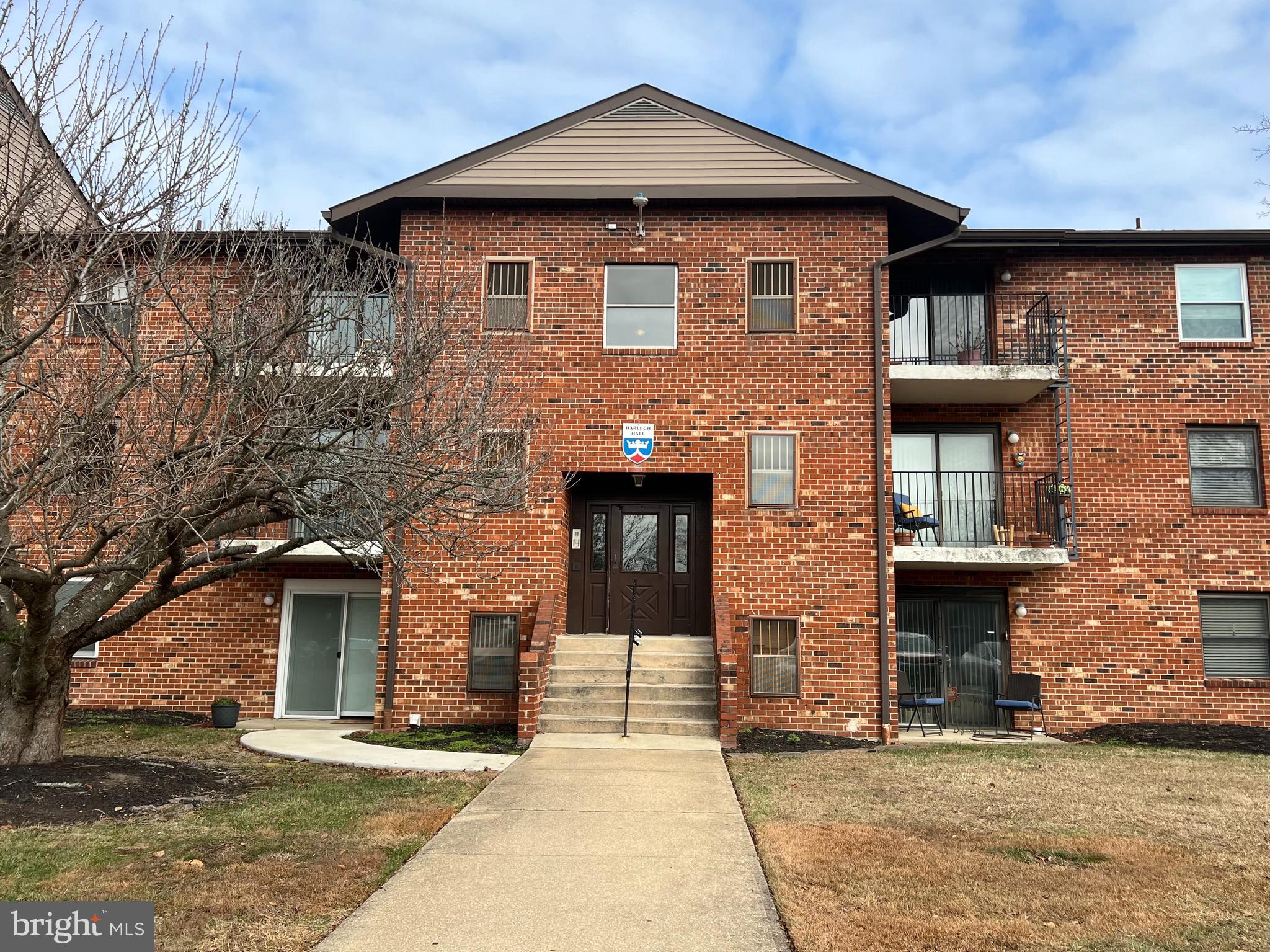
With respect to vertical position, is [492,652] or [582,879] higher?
[492,652]

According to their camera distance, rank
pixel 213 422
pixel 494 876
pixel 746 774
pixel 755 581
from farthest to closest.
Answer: pixel 755 581
pixel 746 774
pixel 213 422
pixel 494 876

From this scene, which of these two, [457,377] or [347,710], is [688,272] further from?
[347,710]

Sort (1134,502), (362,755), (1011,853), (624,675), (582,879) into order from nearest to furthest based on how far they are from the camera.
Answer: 1. (582,879)
2. (1011,853)
3. (362,755)
4. (624,675)
5. (1134,502)

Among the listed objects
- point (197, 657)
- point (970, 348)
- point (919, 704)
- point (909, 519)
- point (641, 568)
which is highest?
point (970, 348)

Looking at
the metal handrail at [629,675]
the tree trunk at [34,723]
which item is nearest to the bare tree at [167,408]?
the tree trunk at [34,723]

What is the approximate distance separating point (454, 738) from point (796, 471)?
5.47m

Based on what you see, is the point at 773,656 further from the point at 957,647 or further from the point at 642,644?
the point at 957,647

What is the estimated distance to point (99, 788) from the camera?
7.88 m

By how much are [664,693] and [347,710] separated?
550 centimetres

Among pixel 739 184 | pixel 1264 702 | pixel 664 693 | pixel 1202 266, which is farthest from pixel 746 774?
→ pixel 1202 266

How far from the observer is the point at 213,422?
783cm

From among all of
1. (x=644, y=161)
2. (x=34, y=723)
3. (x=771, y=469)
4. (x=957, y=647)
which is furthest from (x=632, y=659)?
(x=644, y=161)

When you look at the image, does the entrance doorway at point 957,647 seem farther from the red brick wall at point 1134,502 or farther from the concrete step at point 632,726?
the concrete step at point 632,726

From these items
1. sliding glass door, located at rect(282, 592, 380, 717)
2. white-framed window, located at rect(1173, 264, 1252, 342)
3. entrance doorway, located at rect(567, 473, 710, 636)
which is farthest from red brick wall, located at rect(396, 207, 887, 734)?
white-framed window, located at rect(1173, 264, 1252, 342)
